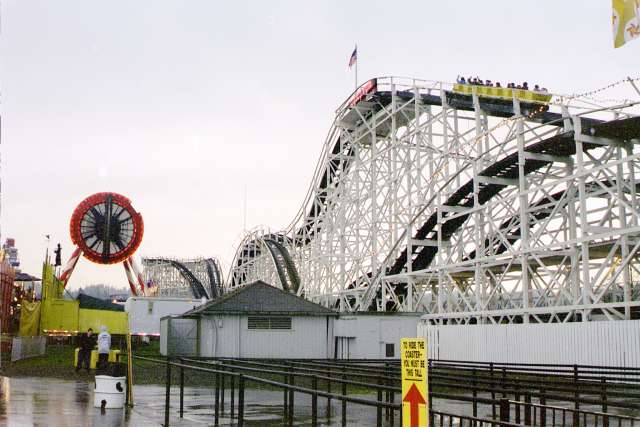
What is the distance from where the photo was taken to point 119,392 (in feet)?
49.3

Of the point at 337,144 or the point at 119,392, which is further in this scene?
the point at 337,144

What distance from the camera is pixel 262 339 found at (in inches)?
1280

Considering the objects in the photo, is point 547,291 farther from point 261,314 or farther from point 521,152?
point 261,314

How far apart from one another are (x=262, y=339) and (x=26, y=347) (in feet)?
37.3

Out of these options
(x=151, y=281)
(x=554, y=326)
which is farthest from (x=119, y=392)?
(x=151, y=281)

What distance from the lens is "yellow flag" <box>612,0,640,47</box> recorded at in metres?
15.2

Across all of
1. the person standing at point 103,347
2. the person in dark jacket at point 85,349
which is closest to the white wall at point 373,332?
the person in dark jacket at point 85,349

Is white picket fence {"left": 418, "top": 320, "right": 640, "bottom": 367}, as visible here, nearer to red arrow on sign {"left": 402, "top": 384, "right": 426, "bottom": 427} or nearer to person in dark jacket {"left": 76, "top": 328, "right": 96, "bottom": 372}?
person in dark jacket {"left": 76, "top": 328, "right": 96, "bottom": 372}

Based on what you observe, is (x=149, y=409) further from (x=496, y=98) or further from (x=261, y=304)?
(x=496, y=98)

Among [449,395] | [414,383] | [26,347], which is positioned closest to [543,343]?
[449,395]

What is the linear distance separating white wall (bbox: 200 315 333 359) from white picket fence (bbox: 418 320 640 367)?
435 centimetres

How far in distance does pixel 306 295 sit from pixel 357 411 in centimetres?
3663

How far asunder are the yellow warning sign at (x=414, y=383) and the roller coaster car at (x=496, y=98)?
32.4m

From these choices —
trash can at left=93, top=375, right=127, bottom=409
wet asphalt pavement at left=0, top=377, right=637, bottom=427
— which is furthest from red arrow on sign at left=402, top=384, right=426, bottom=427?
trash can at left=93, top=375, right=127, bottom=409
